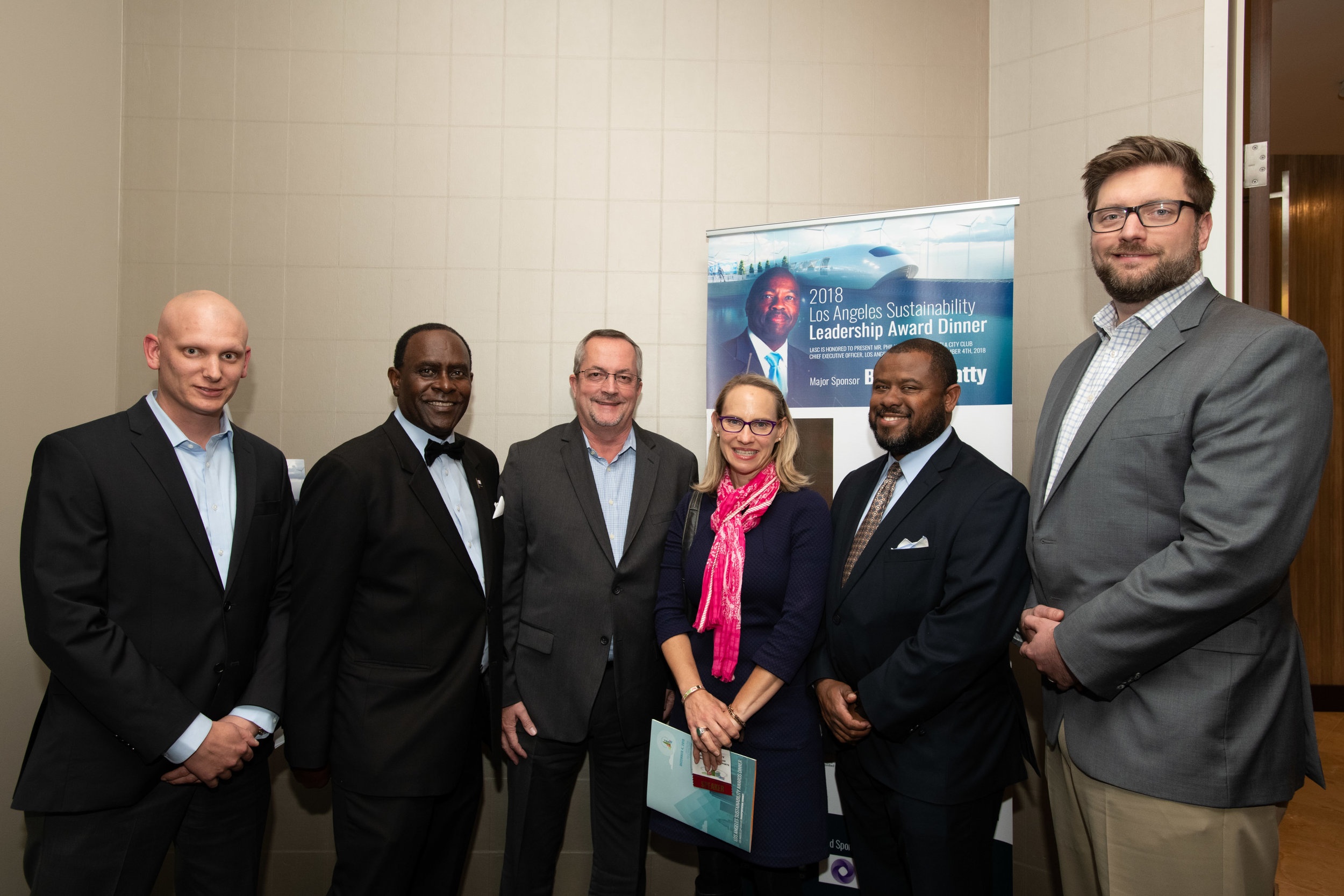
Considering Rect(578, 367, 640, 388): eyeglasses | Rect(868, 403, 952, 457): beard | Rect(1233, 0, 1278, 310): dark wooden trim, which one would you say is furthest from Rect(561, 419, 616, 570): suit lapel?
Rect(1233, 0, 1278, 310): dark wooden trim

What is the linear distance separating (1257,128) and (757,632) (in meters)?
2.51

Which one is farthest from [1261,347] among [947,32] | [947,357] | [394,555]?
[947,32]

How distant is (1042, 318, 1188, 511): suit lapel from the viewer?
179 centimetres

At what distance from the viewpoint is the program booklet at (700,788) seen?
212cm

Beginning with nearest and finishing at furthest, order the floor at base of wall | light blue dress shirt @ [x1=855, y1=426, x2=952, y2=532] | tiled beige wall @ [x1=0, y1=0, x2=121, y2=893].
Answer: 1. light blue dress shirt @ [x1=855, y1=426, x2=952, y2=532]
2. tiled beige wall @ [x1=0, y1=0, x2=121, y2=893]
3. the floor at base of wall

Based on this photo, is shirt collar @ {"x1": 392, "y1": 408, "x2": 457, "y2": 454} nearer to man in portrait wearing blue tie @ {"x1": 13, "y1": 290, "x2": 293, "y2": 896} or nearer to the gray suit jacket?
the gray suit jacket

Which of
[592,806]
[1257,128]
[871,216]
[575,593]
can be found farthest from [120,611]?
[1257,128]

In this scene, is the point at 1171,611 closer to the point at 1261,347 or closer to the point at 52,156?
the point at 1261,347

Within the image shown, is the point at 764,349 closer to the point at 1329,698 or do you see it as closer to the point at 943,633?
the point at 943,633

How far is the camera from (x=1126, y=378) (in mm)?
1822

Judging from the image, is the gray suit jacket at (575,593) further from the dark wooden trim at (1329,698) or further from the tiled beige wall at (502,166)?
the dark wooden trim at (1329,698)

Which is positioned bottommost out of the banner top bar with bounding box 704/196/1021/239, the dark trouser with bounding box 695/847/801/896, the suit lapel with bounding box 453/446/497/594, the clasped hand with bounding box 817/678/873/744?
the dark trouser with bounding box 695/847/801/896

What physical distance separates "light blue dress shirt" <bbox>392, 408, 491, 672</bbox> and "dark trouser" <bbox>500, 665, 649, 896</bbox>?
0.41m

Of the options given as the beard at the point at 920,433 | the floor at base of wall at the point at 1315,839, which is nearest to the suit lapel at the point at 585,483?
the beard at the point at 920,433
